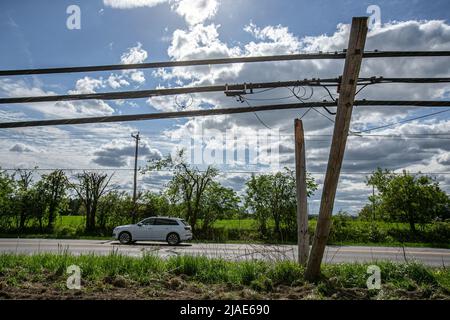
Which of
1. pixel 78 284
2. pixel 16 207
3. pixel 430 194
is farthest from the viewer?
pixel 16 207

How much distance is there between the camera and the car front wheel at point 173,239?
61.9 ft

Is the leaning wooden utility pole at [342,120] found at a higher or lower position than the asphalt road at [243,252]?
higher

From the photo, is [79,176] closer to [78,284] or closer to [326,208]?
[78,284]

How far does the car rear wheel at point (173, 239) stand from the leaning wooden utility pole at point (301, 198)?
11.5 metres

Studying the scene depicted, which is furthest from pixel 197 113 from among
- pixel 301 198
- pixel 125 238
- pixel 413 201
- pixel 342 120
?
pixel 413 201

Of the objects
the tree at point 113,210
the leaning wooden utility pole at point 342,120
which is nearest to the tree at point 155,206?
the tree at point 113,210

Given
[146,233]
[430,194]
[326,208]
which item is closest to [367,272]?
[326,208]

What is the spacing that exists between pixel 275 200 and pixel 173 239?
29.1 ft

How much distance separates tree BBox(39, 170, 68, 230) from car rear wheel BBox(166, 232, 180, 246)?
14854 mm

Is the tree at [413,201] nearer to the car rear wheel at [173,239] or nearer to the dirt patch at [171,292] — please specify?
the car rear wheel at [173,239]

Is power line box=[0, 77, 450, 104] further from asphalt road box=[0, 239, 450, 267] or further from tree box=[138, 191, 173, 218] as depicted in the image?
tree box=[138, 191, 173, 218]

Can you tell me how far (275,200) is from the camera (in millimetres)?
25047
